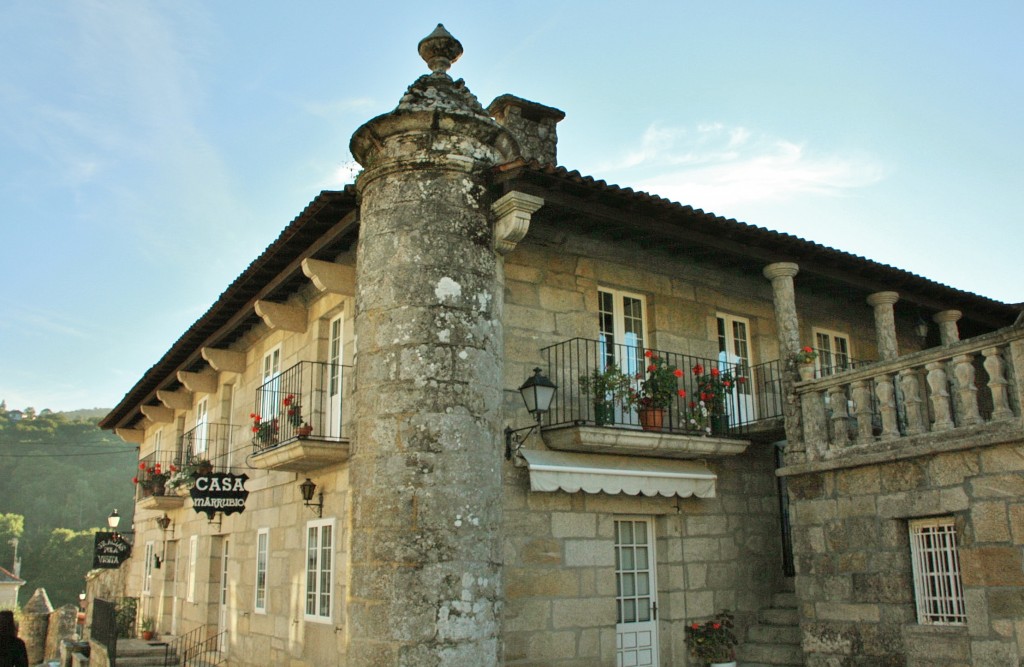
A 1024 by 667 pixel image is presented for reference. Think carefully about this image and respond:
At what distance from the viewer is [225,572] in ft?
46.5

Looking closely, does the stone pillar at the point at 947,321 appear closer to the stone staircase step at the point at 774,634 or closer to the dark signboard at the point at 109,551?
the stone staircase step at the point at 774,634

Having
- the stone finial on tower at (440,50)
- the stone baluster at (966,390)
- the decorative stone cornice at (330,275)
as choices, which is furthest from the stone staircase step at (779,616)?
the stone finial on tower at (440,50)

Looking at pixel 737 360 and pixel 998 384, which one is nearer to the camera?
pixel 998 384

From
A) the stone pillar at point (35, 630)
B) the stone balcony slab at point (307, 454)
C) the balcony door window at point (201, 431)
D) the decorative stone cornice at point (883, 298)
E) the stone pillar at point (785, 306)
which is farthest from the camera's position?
the stone pillar at point (35, 630)

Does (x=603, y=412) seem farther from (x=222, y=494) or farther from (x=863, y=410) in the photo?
(x=222, y=494)

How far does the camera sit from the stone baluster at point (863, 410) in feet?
27.9

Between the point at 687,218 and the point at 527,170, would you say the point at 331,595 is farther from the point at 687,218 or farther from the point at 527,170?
the point at 687,218

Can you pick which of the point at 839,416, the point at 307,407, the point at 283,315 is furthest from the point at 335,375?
the point at 839,416

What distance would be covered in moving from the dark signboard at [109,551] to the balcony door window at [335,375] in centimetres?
1154

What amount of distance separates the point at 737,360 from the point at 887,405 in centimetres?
300

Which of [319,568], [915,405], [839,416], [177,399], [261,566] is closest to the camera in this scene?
[915,405]

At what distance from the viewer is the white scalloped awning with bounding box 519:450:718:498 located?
8523 mm

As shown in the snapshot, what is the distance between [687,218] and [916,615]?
14.9 feet

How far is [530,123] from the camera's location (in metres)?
11.5
